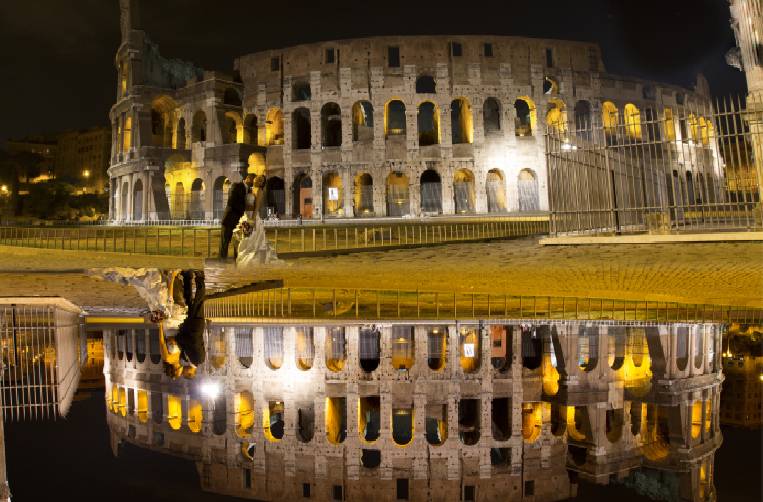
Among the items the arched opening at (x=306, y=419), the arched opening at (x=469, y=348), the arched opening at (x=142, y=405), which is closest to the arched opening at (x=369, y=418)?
the arched opening at (x=306, y=419)

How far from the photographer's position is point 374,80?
123 feet

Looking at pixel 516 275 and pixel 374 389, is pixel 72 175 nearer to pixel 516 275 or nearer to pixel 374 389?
pixel 374 389

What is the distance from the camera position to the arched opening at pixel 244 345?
30158 millimetres

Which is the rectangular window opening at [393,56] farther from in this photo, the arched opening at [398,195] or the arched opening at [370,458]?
the arched opening at [370,458]

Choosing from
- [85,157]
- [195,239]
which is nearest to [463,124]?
[195,239]

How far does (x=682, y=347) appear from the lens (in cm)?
2758

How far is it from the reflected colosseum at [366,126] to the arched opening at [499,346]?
8684 millimetres

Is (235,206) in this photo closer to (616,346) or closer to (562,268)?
(562,268)

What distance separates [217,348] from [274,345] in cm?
263

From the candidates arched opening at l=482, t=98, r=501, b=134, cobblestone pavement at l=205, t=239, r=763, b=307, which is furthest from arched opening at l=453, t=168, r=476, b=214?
cobblestone pavement at l=205, t=239, r=763, b=307

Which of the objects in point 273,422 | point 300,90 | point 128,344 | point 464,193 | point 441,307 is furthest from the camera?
point 300,90

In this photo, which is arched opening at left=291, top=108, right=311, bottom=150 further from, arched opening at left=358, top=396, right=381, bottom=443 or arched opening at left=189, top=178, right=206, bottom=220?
arched opening at left=358, top=396, right=381, bottom=443

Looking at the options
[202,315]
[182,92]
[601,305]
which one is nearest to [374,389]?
[202,315]

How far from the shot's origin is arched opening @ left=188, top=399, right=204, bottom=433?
2573 centimetres
